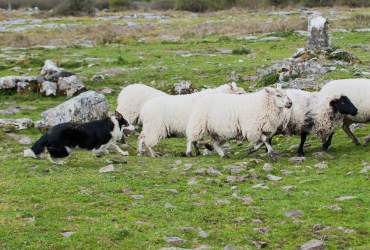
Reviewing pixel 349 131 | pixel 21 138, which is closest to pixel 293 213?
pixel 349 131

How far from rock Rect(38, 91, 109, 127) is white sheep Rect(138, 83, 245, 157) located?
2.48m

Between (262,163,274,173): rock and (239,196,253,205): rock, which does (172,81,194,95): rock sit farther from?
(239,196,253,205): rock

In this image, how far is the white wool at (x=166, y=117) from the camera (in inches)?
599

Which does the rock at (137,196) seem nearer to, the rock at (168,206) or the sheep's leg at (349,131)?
the rock at (168,206)

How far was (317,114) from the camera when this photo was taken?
567 inches

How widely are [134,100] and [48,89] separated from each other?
6.91 metres

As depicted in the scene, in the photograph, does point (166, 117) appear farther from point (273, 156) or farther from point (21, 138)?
point (21, 138)

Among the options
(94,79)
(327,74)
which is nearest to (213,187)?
(327,74)

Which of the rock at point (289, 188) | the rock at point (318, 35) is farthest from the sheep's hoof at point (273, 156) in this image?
the rock at point (318, 35)

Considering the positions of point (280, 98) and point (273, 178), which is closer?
point (273, 178)

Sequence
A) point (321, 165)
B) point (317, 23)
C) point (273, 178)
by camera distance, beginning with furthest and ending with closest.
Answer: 1. point (317, 23)
2. point (321, 165)
3. point (273, 178)

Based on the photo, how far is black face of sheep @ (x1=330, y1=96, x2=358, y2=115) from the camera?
14055 millimetres

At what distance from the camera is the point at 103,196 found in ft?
34.9

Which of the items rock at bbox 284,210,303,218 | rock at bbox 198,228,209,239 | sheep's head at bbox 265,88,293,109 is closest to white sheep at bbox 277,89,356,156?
sheep's head at bbox 265,88,293,109
